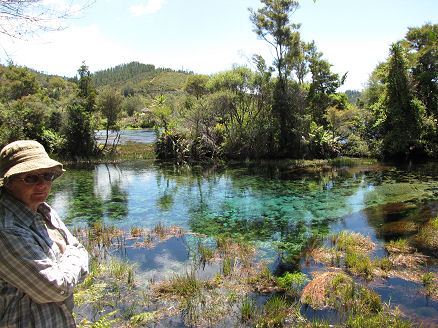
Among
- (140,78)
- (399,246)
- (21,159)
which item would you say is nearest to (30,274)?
(21,159)

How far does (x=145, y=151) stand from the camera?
3084cm

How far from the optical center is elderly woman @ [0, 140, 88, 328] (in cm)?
190

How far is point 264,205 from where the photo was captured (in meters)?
13.1

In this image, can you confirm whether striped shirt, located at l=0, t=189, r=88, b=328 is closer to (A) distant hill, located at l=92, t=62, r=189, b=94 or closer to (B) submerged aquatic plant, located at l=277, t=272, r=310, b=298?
(B) submerged aquatic plant, located at l=277, t=272, r=310, b=298

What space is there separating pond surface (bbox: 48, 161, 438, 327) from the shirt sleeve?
514 centimetres

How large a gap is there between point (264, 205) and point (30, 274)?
462 inches

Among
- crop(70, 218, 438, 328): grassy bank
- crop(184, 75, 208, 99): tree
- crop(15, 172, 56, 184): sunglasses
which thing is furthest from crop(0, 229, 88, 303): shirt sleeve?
crop(184, 75, 208, 99): tree

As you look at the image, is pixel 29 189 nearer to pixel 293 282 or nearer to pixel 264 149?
pixel 293 282

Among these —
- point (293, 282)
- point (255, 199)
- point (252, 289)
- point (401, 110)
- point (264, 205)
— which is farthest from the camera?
point (401, 110)

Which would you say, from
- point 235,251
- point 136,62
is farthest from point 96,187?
point 136,62

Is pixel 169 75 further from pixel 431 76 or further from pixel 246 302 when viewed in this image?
pixel 246 302

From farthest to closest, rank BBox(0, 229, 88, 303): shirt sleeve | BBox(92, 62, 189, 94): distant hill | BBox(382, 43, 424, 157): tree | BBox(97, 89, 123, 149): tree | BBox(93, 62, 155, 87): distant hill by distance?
1. BBox(93, 62, 155, 87): distant hill
2. BBox(92, 62, 189, 94): distant hill
3. BBox(97, 89, 123, 149): tree
4. BBox(382, 43, 424, 157): tree
5. BBox(0, 229, 88, 303): shirt sleeve

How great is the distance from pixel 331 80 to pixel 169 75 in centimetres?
12304

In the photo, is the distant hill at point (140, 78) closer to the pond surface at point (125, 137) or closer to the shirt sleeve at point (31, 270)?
the pond surface at point (125, 137)
